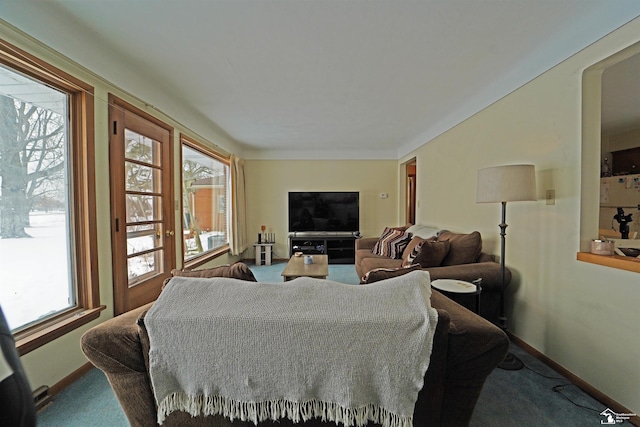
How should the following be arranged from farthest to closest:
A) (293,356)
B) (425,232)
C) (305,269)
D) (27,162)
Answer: (425,232)
(305,269)
(27,162)
(293,356)

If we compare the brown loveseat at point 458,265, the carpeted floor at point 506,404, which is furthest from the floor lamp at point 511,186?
the brown loveseat at point 458,265

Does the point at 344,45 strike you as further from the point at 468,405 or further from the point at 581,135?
the point at 468,405

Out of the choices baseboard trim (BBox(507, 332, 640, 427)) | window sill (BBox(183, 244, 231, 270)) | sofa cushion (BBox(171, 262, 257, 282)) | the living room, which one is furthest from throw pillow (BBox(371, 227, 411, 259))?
sofa cushion (BBox(171, 262, 257, 282))

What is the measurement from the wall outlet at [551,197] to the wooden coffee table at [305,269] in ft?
6.55

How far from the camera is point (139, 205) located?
8.69 ft

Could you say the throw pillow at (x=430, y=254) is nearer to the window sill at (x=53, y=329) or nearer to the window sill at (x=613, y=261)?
the window sill at (x=613, y=261)

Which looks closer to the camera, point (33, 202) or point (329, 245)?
point (33, 202)

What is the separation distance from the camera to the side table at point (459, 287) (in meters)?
1.91

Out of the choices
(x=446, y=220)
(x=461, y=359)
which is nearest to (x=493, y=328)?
(x=461, y=359)

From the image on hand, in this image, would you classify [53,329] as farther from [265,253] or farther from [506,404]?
[265,253]

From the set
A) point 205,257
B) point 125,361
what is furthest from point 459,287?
point 205,257

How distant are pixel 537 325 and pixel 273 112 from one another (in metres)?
3.40

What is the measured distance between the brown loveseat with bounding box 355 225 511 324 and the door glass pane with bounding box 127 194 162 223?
7.19 ft

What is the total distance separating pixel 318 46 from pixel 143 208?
2.21 m
